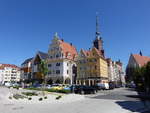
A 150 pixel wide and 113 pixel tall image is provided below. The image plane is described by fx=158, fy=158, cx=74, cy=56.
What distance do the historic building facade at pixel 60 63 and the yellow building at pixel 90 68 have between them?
11.0 ft

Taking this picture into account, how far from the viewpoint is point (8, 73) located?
12900 cm

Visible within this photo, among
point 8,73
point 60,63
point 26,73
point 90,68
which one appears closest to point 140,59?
point 90,68

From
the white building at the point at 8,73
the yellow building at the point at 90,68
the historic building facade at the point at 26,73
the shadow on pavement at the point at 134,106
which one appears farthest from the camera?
the white building at the point at 8,73

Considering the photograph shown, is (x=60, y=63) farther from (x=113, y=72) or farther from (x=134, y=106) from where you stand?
(x=134, y=106)

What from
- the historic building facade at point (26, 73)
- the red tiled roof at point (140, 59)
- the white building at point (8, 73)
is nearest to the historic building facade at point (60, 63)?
the historic building facade at point (26, 73)

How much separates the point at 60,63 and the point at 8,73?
82.9 meters

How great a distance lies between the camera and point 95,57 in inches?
2418

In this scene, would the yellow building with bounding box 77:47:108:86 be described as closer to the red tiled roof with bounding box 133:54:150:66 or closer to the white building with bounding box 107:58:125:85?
the white building with bounding box 107:58:125:85

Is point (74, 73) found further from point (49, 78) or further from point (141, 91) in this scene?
point (141, 91)

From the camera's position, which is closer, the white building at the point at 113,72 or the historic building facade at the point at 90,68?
the historic building facade at the point at 90,68

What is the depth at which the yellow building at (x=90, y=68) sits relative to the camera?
198 ft

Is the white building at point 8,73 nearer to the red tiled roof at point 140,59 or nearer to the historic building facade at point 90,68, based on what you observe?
the historic building facade at point 90,68

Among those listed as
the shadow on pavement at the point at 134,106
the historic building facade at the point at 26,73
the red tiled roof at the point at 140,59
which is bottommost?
the shadow on pavement at the point at 134,106

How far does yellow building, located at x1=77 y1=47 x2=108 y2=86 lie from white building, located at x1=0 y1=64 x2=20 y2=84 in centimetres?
8332
